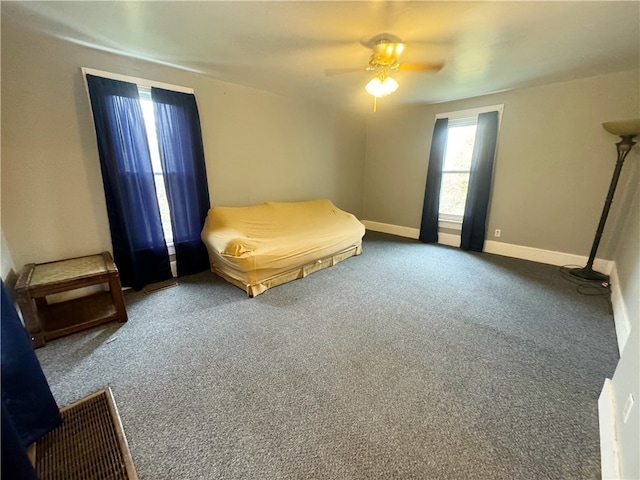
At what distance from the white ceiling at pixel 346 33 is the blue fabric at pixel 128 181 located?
41 cm

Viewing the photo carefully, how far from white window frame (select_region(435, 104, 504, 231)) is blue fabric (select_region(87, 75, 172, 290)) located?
403cm

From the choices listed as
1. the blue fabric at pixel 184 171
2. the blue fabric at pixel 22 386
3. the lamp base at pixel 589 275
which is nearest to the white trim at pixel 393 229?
the lamp base at pixel 589 275

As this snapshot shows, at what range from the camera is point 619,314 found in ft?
6.70

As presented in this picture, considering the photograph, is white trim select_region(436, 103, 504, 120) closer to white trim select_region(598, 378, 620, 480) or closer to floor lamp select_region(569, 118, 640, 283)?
floor lamp select_region(569, 118, 640, 283)

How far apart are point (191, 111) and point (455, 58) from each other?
8.84ft

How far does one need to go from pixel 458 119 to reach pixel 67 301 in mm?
5234

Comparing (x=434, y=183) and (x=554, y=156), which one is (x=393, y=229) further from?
(x=554, y=156)

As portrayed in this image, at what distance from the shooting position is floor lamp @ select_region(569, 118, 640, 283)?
243cm

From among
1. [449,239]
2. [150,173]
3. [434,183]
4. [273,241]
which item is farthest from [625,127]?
[150,173]

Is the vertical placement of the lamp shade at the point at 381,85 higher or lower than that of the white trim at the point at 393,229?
higher

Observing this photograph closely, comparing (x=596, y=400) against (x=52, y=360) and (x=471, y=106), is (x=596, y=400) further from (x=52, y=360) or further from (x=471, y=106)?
(x=471, y=106)

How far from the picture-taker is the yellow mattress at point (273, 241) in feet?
8.16

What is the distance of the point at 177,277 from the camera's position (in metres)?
2.92

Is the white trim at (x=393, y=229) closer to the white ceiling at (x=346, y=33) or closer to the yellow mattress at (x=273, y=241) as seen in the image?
the yellow mattress at (x=273, y=241)
